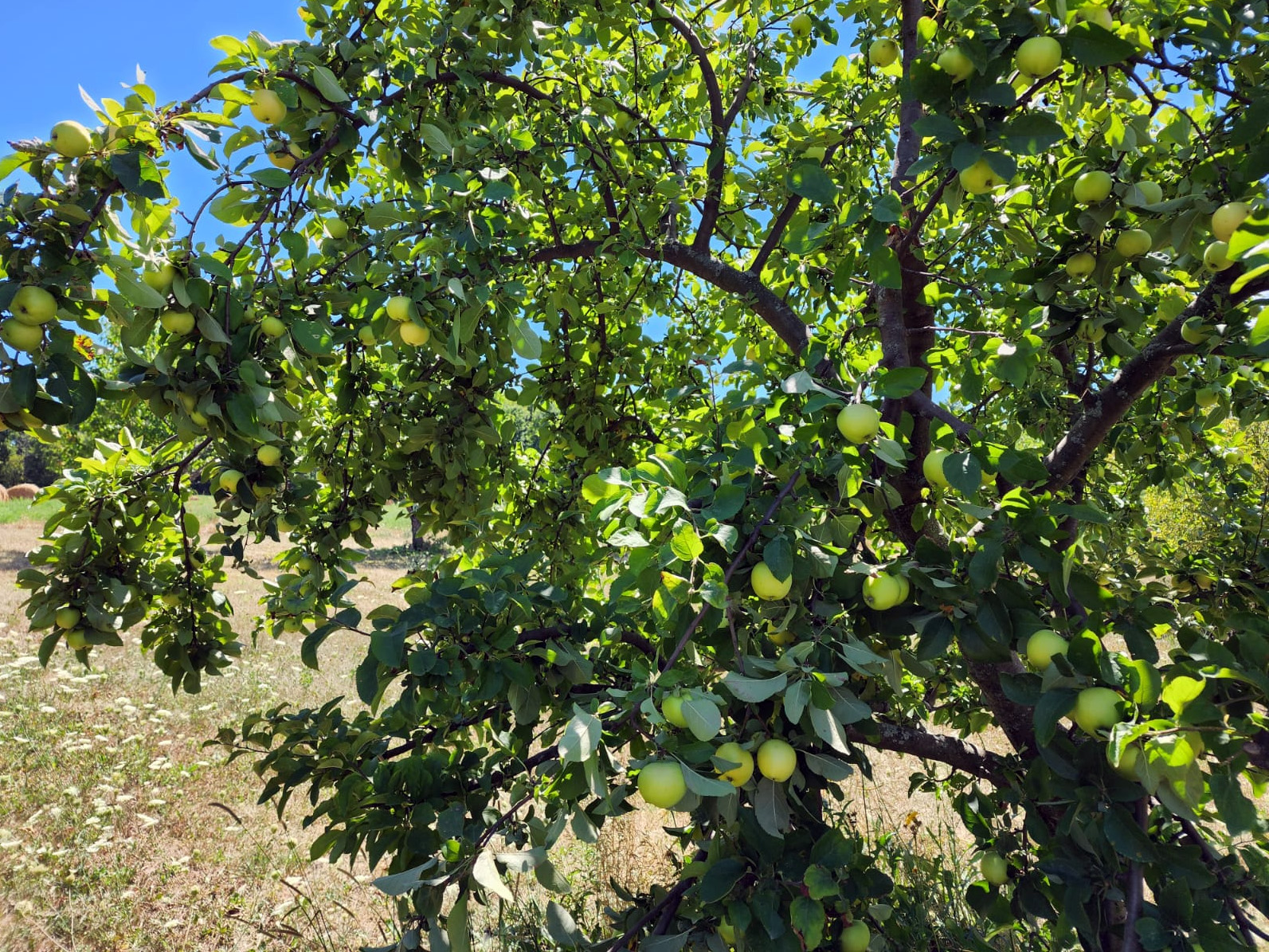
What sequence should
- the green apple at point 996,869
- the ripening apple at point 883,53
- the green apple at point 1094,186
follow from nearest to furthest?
1. the green apple at point 1094,186
2. the green apple at point 996,869
3. the ripening apple at point 883,53

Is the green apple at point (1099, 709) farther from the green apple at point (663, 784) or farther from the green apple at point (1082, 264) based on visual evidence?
the green apple at point (1082, 264)

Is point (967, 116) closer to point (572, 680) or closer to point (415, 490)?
point (572, 680)

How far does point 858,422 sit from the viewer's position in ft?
4.59

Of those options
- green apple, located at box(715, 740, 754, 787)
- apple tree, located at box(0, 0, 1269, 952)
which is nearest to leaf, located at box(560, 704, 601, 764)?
apple tree, located at box(0, 0, 1269, 952)

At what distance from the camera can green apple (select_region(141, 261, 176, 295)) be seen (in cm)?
149

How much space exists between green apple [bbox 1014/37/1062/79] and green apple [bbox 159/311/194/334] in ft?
5.70

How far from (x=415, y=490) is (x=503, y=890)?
2098 millimetres

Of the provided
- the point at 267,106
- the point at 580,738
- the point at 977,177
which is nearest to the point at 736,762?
the point at 580,738

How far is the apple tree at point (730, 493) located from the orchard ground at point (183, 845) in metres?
1.13

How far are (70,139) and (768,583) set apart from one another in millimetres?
1633

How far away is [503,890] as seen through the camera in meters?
1.13

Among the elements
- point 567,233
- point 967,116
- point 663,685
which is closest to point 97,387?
point 663,685

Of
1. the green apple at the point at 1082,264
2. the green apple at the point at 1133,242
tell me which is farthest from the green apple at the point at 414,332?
the green apple at the point at 1133,242

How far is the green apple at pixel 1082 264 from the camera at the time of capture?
1.77 metres
